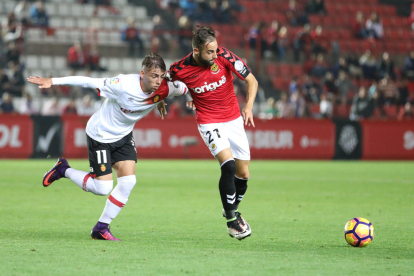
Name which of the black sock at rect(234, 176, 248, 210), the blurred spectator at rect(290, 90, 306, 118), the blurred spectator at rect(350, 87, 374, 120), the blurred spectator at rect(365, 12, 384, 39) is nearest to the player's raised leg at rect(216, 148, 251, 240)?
the black sock at rect(234, 176, 248, 210)

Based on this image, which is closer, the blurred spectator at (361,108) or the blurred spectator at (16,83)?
the blurred spectator at (16,83)

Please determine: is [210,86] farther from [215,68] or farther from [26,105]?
[26,105]

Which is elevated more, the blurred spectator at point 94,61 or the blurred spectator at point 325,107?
the blurred spectator at point 94,61

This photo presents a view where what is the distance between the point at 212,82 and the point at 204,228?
5.40ft

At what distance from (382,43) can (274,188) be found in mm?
17011

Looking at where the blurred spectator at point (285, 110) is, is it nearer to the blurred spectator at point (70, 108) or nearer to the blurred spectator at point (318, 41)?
the blurred spectator at point (318, 41)

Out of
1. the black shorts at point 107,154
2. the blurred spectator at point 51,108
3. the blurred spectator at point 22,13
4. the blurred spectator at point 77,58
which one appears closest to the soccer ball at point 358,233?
the black shorts at point 107,154

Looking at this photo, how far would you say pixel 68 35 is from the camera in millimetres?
22875

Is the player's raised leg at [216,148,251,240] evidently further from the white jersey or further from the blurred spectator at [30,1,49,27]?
the blurred spectator at [30,1,49,27]

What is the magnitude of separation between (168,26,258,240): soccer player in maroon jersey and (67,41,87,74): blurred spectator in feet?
48.6

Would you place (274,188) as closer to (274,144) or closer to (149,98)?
(149,98)

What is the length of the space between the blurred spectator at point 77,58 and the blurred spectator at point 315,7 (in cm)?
1137

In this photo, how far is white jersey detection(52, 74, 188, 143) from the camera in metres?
6.47

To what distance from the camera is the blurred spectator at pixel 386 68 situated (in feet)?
80.4
